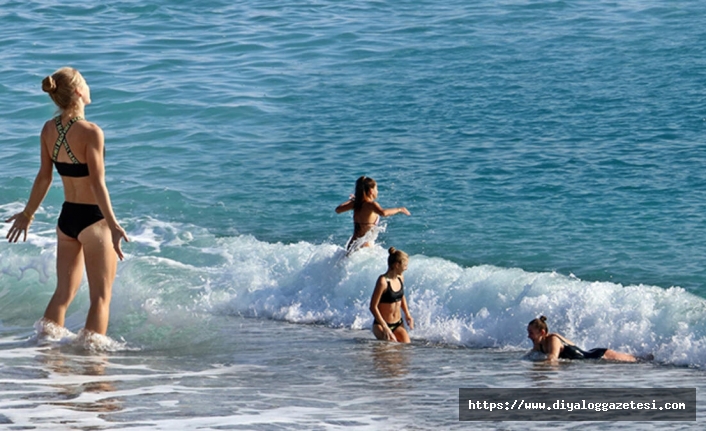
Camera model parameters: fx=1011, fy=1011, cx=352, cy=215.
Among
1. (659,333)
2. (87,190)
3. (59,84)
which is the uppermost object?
(59,84)

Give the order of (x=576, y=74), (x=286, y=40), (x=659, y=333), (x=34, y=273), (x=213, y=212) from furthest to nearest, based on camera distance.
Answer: (x=286, y=40)
(x=576, y=74)
(x=213, y=212)
(x=34, y=273)
(x=659, y=333)

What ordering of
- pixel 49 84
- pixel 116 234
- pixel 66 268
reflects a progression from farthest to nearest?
pixel 66 268
pixel 116 234
pixel 49 84

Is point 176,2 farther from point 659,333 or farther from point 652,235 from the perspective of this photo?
point 659,333

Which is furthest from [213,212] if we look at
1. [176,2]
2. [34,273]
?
[176,2]

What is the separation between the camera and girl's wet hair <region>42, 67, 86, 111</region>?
7.07 metres

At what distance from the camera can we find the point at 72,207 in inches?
290

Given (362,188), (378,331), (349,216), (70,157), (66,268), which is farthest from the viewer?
(349,216)

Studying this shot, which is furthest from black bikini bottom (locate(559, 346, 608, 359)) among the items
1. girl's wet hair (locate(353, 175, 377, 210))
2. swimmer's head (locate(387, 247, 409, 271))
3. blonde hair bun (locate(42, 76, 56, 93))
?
blonde hair bun (locate(42, 76, 56, 93))

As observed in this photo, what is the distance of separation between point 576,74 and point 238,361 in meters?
12.7

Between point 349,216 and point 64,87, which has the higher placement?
point 64,87

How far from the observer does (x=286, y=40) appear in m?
23.9

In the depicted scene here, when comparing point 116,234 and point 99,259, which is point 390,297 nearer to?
point 99,259

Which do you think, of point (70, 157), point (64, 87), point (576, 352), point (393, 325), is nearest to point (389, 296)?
point (393, 325)

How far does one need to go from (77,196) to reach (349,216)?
728 cm
